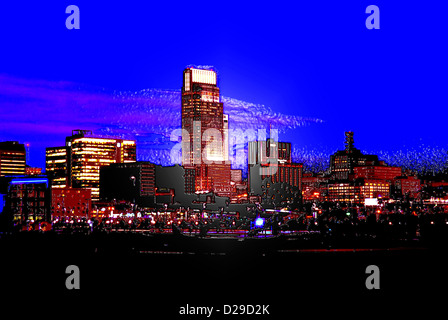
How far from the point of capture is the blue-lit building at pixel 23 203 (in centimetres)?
13138

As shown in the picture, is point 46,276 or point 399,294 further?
point 46,276

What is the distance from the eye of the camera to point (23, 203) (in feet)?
447

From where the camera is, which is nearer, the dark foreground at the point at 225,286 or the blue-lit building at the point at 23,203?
the dark foreground at the point at 225,286

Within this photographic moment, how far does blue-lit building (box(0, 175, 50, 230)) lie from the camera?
131m

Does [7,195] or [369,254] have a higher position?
[7,195]

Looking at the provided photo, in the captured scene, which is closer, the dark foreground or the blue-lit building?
the dark foreground

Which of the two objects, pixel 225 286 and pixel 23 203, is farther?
pixel 23 203
